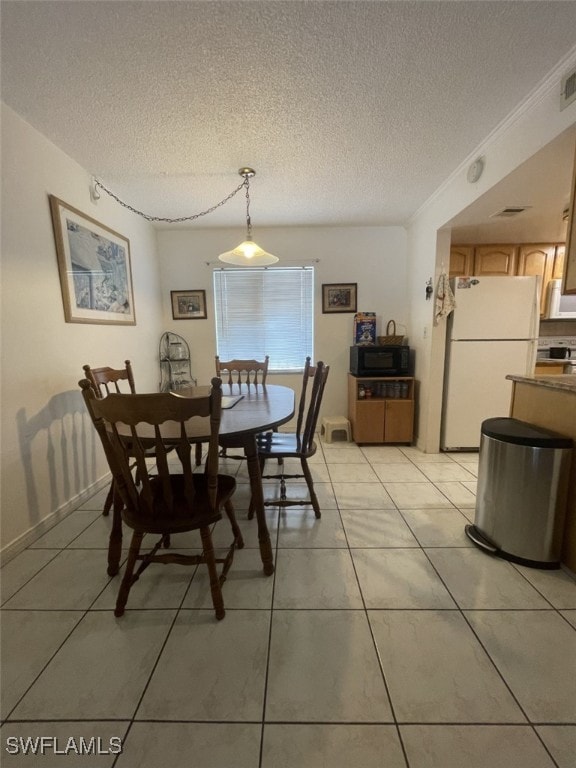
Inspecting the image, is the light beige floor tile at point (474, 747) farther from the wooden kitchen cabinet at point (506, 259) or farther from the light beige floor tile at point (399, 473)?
the wooden kitchen cabinet at point (506, 259)

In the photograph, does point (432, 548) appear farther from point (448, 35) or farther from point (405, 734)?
point (448, 35)

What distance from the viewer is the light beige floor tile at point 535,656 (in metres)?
0.93

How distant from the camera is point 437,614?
123cm

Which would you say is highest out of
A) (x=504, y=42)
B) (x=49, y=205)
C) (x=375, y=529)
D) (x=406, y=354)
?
(x=504, y=42)

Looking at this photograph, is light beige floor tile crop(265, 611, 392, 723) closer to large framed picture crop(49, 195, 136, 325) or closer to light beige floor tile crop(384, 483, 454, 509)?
light beige floor tile crop(384, 483, 454, 509)

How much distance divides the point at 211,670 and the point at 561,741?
1.06 meters

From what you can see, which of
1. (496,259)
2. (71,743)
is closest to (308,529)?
(71,743)

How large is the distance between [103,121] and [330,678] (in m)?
2.87

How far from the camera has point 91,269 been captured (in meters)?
2.24

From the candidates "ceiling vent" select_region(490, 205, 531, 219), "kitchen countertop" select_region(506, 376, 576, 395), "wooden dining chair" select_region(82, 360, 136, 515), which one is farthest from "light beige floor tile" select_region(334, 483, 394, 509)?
"ceiling vent" select_region(490, 205, 531, 219)

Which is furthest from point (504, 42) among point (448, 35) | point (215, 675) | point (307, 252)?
point (215, 675)

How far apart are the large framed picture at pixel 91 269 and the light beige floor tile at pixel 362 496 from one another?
2.26 m

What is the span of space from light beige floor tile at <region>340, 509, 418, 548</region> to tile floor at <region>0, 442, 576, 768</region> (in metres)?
0.02

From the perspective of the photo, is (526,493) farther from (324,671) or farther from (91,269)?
(91,269)
